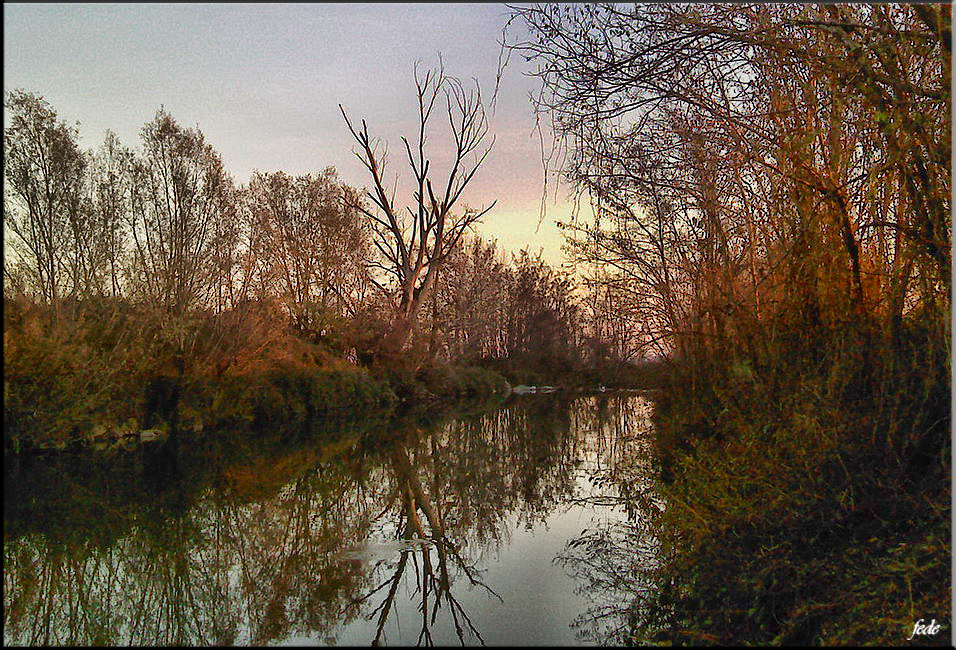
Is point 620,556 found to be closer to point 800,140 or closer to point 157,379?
point 800,140

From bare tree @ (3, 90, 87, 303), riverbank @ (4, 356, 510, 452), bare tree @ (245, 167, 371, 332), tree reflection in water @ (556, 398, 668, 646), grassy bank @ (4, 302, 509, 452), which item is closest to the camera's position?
tree reflection in water @ (556, 398, 668, 646)

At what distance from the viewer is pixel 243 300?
18359 mm

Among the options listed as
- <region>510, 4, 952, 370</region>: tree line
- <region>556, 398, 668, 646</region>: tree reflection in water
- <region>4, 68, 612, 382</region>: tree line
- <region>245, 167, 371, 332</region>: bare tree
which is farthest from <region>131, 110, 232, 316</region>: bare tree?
<region>510, 4, 952, 370</region>: tree line

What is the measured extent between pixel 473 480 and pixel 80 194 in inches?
473

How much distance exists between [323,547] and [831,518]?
4.22m

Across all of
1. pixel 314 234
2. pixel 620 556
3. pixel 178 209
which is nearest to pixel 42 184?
pixel 178 209

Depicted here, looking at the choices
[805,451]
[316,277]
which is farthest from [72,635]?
[316,277]

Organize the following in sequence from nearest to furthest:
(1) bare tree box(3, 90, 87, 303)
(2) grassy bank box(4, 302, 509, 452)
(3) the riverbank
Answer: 1. (2) grassy bank box(4, 302, 509, 452)
2. (3) the riverbank
3. (1) bare tree box(3, 90, 87, 303)

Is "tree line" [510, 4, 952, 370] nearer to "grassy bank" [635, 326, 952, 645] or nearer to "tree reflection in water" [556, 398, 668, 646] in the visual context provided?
"grassy bank" [635, 326, 952, 645]

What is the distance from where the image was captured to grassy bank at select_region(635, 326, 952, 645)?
3939mm

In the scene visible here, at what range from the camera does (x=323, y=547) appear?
22.7 ft

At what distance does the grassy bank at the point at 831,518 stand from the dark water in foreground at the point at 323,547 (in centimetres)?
68

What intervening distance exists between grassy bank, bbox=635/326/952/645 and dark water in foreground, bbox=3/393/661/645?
681 mm

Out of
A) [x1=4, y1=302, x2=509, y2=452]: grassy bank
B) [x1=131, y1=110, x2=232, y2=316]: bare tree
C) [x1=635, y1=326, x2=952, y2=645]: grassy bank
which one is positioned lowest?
[x1=635, y1=326, x2=952, y2=645]: grassy bank
